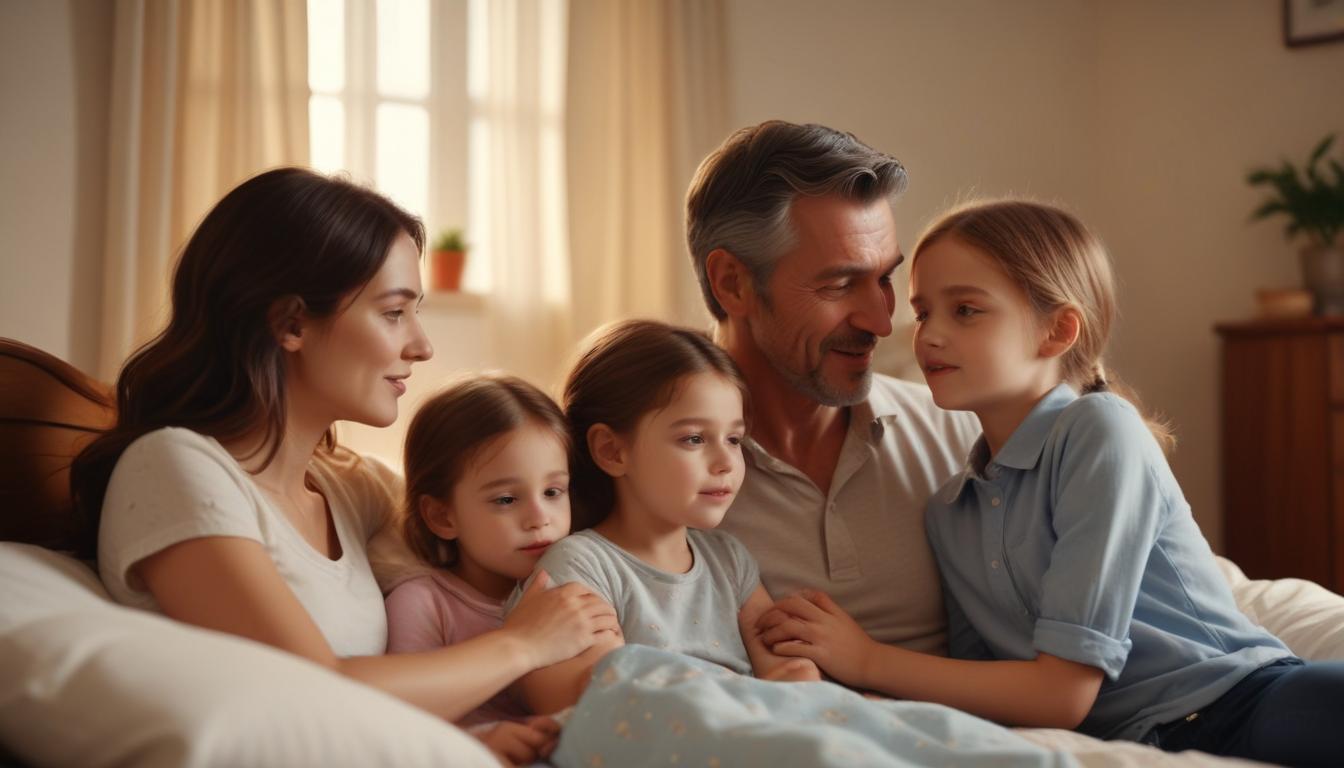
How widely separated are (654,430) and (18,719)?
0.85m

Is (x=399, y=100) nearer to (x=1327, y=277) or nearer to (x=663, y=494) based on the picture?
(x=663, y=494)

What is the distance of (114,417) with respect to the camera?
64.3 inches

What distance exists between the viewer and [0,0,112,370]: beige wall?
3572 mm

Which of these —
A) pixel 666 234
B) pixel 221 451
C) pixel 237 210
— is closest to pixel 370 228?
pixel 237 210

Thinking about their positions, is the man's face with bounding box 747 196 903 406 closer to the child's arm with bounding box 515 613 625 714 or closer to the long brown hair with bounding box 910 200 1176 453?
the long brown hair with bounding box 910 200 1176 453

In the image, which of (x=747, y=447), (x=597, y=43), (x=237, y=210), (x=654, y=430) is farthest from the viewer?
(x=597, y=43)

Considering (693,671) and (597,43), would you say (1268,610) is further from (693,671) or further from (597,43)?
(597,43)

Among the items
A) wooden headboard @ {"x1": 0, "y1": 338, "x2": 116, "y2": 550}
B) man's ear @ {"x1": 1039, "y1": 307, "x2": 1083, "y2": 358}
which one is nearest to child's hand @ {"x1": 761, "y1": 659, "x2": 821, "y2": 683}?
man's ear @ {"x1": 1039, "y1": 307, "x2": 1083, "y2": 358}

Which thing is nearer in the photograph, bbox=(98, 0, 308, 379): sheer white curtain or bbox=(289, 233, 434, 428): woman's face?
bbox=(289, 233, 434, 428): woman's face

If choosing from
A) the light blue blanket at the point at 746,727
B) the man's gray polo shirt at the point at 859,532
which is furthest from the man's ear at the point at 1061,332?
the light blue blanket at the point at 746,727

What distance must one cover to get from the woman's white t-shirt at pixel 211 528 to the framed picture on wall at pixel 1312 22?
176 inches

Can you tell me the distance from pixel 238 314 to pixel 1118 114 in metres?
4.67

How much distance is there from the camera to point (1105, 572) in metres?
1.44

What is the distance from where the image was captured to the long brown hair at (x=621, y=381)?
62.5 inches
